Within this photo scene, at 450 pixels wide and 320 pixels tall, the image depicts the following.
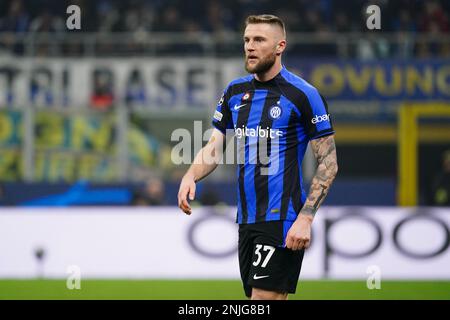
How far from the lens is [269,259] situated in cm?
549

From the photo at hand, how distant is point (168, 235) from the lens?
482 inches

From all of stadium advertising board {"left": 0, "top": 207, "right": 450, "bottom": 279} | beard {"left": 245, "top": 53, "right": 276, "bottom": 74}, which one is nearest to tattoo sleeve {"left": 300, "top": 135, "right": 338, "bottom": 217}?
beard {"left": 245, "top": 53, "right": 276, "bottom": 74}

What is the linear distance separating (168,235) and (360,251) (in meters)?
2.39

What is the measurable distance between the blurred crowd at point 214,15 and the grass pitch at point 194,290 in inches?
319

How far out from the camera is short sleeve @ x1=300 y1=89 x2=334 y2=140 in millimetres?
5590

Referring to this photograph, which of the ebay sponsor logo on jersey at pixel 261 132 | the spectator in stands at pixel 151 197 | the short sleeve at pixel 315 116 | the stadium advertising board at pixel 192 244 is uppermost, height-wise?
the short sleeve at pixel 315 116

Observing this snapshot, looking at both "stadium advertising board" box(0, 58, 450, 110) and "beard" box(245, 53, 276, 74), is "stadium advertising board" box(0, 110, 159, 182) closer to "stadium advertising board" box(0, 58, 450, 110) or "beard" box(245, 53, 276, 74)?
"stadium advertising board" box(0, 58, 450, 110)

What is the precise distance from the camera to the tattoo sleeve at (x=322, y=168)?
558 centimetres

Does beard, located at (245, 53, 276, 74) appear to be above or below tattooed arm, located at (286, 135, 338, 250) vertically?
above

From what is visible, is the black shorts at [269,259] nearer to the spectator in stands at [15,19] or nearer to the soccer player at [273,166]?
the soccer player at [273,166]

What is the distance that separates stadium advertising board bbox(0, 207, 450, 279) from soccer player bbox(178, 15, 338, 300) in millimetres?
6517

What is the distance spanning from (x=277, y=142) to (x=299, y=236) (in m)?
0.62

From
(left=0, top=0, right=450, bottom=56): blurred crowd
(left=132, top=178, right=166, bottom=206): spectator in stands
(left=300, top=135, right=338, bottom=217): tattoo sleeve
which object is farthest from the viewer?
(left=0, top=0, right=450, bottom=56): blurred crowd

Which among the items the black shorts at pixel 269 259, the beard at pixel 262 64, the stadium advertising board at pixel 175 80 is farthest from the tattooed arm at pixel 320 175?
the stadium advertising board at pixel 175 80
